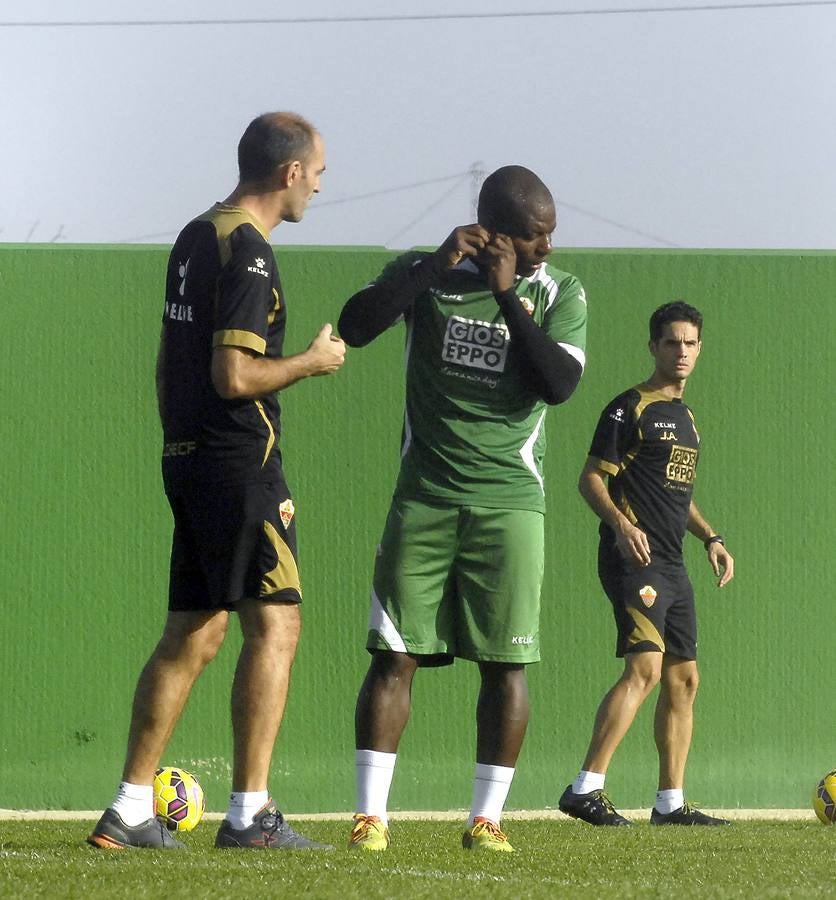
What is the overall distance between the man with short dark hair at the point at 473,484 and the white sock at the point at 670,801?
2070 millimetres

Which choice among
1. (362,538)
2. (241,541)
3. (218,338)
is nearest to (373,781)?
(241,541)

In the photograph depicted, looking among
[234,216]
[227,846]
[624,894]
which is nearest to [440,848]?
[227,846]

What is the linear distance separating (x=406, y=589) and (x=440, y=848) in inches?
33.1

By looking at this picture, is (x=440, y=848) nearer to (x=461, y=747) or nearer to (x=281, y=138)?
(x=281, y=138)

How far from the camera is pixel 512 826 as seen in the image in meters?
5.96

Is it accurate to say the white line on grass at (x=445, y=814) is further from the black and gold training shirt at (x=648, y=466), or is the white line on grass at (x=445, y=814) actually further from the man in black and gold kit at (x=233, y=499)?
the man in black and gold kit at (x=233, y=499)

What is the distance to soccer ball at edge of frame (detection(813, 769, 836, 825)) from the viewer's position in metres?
6.07

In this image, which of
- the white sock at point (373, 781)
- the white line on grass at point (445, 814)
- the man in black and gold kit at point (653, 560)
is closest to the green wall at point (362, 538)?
the white line on grass at point (445, 814)

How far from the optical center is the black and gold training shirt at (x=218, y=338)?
3.91 meters

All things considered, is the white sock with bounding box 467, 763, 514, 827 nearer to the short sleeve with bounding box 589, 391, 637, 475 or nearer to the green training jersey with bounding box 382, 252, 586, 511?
the green training jersey with bounding box 382, 252, 586, 511

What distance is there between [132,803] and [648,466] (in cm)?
303

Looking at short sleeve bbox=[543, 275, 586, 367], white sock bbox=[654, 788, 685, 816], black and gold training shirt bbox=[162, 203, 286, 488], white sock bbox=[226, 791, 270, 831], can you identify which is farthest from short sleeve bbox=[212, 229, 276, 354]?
white sock bbox=[654, 788, 685, 816]

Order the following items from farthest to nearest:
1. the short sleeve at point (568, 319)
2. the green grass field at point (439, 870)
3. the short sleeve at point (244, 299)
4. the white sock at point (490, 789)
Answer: the short sleeve at point (568, 319)
the white sock at point (490, 789)
the short sleeve at point (244, 299)
the green grass field at point (439, 870)

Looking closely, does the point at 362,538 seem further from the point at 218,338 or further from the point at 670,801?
the point at 218,338
